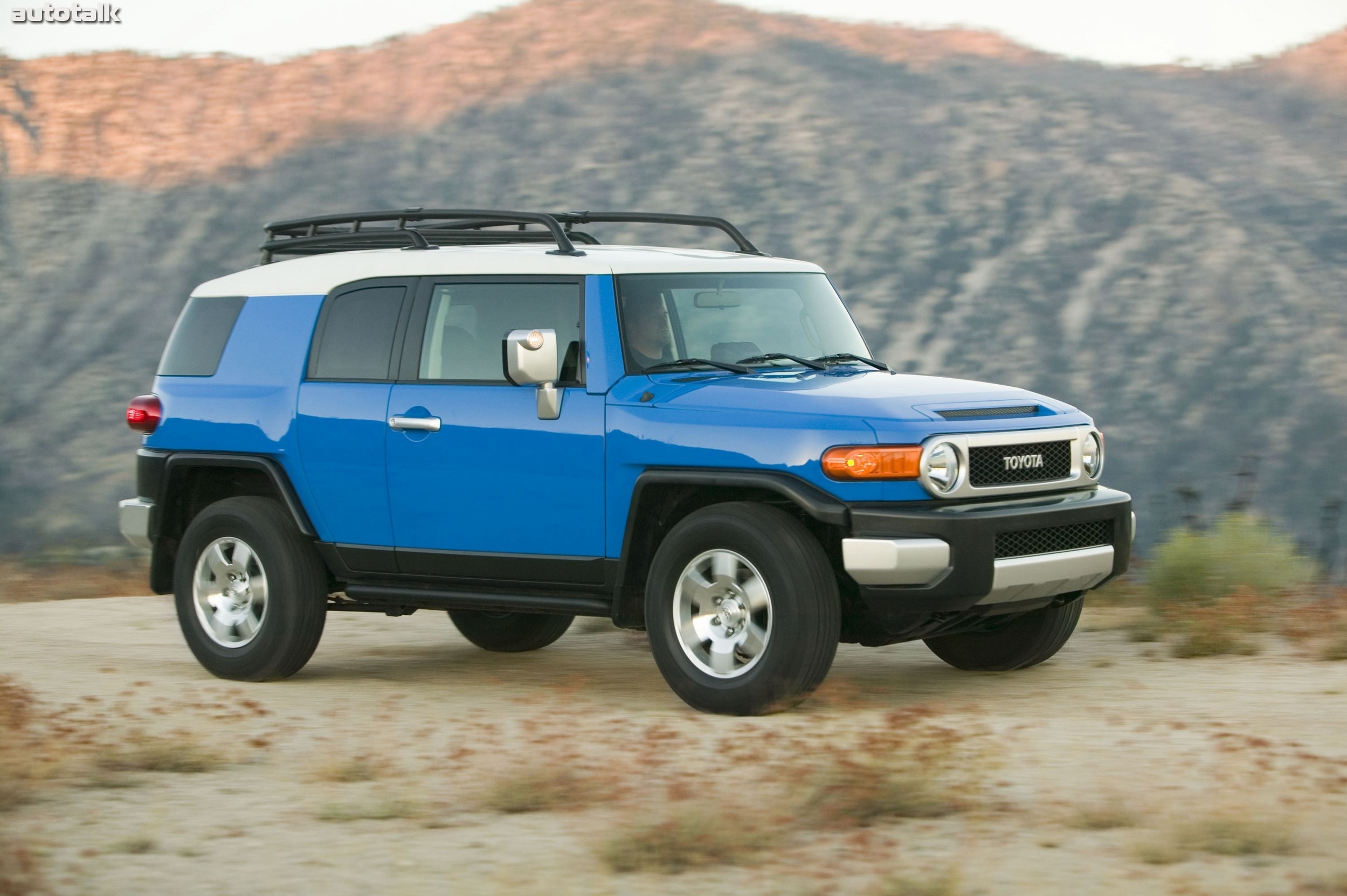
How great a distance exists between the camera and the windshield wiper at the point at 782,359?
27.3 feet

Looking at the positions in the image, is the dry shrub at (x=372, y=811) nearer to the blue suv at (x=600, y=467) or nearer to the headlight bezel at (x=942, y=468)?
the blue suv at (x=600, y=467)

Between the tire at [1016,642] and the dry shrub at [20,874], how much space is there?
498 centimetres

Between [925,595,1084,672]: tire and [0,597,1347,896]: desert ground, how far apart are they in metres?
0.13

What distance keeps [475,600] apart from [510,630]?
205cm

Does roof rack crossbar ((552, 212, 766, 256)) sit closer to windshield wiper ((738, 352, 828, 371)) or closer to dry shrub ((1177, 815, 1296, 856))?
windshield wiper ((738, 352, 828, 371))

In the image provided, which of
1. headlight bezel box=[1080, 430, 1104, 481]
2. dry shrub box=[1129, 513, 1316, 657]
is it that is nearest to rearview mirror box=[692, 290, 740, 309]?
headlight bezel box=[1080, 430, 1104, 481]

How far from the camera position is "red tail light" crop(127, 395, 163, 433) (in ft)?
31.7

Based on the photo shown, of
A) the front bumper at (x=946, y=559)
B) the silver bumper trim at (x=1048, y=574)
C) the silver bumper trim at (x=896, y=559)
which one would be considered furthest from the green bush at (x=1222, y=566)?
the silver bumper trim at (x=896, y=559)

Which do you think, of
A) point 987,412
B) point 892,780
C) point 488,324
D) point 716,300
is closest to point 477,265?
point 488,324

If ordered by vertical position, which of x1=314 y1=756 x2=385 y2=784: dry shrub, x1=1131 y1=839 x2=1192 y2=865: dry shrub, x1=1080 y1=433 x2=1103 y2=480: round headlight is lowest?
x1=314 y1=756 x2=385 y2=784: dry shrub

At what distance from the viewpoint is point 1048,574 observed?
769cm

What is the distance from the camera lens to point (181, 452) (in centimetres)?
952

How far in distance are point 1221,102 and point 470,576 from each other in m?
29.8

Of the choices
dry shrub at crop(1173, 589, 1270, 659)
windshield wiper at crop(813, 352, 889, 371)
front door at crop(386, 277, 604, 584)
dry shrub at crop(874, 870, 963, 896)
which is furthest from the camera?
dry shrub at crop(1173, 589, 1270, 659)
